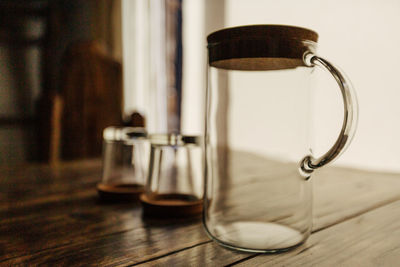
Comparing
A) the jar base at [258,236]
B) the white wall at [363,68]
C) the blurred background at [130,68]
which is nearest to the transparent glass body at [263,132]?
the jar base at [258,236]

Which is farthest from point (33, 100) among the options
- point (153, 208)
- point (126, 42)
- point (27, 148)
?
point (153, 208)

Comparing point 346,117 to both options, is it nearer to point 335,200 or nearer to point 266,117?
point 266,117

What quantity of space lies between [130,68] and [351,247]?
89.1 inches

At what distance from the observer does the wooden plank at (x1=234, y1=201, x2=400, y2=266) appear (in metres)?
0.38

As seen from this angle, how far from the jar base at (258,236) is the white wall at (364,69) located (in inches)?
39.2

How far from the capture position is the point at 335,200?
2.23ft

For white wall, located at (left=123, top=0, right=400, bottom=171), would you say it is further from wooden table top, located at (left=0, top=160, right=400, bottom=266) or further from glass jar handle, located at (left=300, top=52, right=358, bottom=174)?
glass jar handle, located at (left=300, top=52, right=358, bottom=174)

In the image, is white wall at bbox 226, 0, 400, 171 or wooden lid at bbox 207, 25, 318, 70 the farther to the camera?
white wall at bbox 226, 0, 400, 171

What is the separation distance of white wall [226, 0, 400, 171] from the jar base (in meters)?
0.99

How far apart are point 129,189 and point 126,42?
6.38 ft

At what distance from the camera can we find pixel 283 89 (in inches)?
19.6

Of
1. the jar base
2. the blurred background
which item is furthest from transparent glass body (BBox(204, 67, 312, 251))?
the blurred background

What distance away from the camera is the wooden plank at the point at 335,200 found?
384 mm

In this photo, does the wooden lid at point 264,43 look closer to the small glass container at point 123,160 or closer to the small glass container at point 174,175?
the small glass container at point 174,175
